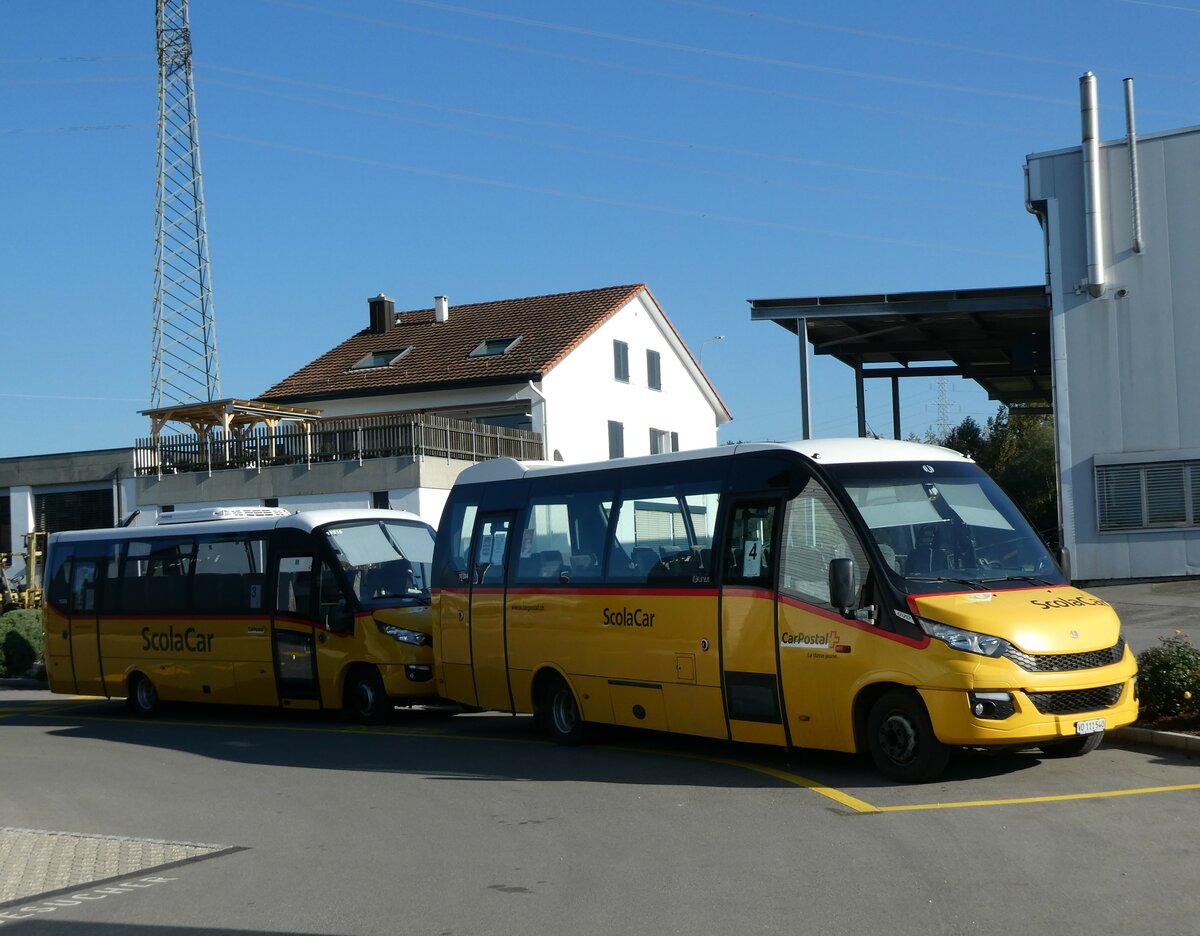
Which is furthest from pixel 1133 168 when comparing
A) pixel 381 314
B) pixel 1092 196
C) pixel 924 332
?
pixel 381 314

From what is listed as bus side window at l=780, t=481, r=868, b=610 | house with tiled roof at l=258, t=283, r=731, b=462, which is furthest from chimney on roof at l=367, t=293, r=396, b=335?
bus side window at l=780, t=481, r=868, b=610

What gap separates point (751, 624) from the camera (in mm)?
12102

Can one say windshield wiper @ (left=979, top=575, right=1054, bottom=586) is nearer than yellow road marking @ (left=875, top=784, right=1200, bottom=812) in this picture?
No

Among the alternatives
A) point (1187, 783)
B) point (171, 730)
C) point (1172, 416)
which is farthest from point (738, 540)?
point (1172, 416)

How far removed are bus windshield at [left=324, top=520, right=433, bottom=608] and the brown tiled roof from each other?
938 inches

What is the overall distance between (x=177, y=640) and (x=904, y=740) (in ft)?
40.0

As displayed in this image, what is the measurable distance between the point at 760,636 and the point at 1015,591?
215 cm

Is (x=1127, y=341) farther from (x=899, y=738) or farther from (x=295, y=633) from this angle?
(x=899, y=738)

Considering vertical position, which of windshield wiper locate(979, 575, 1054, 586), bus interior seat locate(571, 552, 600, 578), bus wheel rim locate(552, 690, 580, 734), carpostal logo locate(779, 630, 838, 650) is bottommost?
bus wheel rim locate(552, 690, 580, 734)

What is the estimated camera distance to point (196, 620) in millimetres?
19625

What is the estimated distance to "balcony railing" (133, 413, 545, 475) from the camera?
118 feet

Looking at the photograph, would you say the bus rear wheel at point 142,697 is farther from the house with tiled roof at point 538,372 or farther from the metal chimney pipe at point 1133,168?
the house with tiled roof at point 538,372

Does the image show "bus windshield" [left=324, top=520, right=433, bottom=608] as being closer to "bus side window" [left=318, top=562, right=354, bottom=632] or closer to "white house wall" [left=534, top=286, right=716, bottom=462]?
"bus side window" [left=318, top=562, right=354, bottom=632]

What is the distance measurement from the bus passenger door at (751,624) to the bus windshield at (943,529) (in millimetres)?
887
